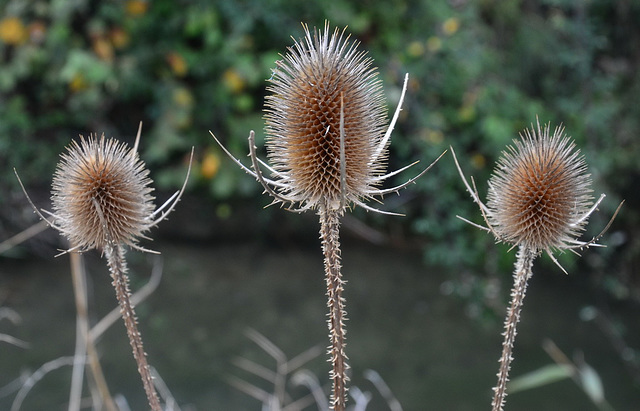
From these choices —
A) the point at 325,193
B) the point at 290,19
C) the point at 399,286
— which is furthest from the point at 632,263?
the point at 325,193

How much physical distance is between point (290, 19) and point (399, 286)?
2.27 metres

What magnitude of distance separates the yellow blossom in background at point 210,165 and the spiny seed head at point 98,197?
328cm

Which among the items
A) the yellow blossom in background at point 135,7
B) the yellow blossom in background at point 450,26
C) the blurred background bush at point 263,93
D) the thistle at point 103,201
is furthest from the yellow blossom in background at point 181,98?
the thistle at point 103,201

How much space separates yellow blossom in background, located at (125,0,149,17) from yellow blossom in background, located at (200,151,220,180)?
111cm

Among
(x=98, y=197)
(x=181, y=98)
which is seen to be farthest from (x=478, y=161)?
(x=98, y=197)

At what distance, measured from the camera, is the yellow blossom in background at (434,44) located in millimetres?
4758

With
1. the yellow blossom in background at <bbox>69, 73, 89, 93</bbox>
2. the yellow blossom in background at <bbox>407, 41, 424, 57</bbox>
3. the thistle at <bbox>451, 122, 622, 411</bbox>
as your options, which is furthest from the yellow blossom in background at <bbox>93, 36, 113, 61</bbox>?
the thistle at <bbox>451, 122, 622, 411</bbox>

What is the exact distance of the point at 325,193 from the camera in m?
1.35

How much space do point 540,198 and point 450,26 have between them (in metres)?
3.66

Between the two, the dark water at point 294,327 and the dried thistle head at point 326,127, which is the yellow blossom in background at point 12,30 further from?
the dried thistle head at point 326,127

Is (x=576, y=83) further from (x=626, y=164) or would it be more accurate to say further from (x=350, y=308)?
(x=350, y=308)

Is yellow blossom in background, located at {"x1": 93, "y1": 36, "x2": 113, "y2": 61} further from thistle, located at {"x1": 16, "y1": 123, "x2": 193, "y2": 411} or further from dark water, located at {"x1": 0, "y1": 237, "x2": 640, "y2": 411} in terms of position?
thistle, located at {"x1": 16, "y1": 123, "x2": 193, "y2": 411}

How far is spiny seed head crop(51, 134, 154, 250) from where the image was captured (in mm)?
1396

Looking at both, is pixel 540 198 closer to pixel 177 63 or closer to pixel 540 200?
pixel 540 200
